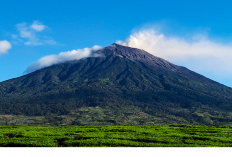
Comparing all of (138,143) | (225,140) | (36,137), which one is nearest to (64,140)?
(36,137)

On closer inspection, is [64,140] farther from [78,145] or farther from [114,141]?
[114,141]

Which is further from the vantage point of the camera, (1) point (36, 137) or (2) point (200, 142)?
(1) point (36, 137)

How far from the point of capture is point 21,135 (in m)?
34.7

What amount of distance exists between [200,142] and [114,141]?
1016 cm

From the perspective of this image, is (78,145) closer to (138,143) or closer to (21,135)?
(138,143)

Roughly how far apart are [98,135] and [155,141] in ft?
23.7
